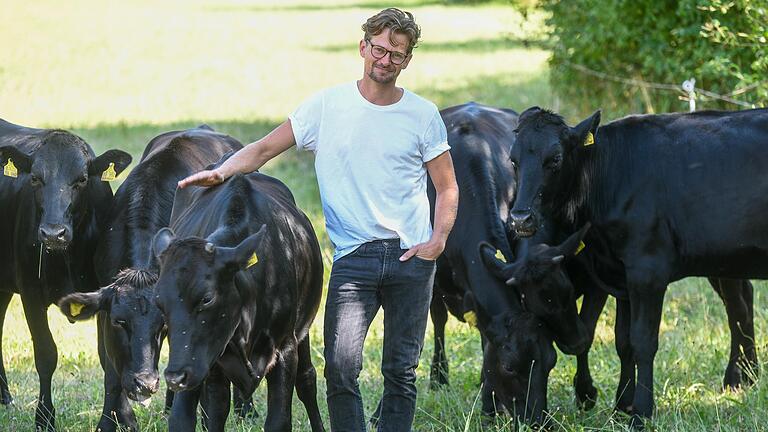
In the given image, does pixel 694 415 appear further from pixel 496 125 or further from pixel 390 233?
pixel 496 125

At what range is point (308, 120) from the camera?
21.4 ft

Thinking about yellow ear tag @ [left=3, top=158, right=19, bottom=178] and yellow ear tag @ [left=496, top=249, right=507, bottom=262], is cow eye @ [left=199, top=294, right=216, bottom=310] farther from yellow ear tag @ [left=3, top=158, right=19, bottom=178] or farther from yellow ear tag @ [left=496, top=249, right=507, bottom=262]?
yellow ear tag @ [left=3, top=158, right=19, bottom=178]

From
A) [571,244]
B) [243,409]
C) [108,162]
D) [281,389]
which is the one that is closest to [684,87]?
[571,244]

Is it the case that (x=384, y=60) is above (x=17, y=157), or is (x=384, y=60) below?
above

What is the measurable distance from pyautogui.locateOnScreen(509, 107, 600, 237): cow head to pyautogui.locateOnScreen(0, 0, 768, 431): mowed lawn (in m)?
1.38

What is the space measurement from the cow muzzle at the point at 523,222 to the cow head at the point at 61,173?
9.42 ft

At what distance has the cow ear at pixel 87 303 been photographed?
23.5ft

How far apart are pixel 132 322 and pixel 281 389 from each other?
0.98 meters

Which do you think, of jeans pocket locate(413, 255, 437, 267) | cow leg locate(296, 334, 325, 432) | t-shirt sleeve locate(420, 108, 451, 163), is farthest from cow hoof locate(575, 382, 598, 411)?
t-shirt sleeve locate(420, 108, 451, 163)

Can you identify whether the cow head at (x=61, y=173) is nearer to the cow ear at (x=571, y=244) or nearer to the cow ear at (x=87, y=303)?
the cow ear at (x=87, y=303)

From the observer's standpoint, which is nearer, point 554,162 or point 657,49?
point 554,162

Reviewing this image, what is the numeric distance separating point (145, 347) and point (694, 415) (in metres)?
3.46

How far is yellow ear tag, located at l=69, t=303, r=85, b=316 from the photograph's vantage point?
23.8 ft

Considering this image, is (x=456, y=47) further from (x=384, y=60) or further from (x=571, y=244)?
(x=384, y=60)
